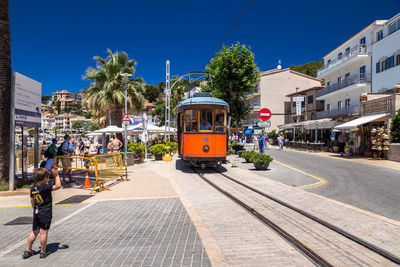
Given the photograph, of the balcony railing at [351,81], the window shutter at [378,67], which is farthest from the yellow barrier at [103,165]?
the balcony railing at [351,81]

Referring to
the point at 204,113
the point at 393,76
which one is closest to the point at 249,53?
the point at 204,113

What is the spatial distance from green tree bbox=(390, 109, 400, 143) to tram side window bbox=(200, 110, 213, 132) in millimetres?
11911

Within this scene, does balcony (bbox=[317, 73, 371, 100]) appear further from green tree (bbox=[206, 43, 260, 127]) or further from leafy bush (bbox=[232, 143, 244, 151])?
leafy bush (bbox=[232, 143, 244, 151])

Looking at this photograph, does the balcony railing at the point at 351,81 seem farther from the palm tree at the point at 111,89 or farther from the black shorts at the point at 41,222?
the black shorts at the point at 41,222

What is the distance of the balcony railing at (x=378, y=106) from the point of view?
18.3 m

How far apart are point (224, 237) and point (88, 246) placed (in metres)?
2.15

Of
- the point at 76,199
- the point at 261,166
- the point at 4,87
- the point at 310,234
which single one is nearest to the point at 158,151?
the point at 261,166

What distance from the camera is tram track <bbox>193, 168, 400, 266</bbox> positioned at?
12.8 feet

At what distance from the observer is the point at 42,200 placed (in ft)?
13.1

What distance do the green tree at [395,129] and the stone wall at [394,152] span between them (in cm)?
51

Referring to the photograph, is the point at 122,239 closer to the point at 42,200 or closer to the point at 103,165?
the point at 42,200

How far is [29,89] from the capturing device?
9477mm

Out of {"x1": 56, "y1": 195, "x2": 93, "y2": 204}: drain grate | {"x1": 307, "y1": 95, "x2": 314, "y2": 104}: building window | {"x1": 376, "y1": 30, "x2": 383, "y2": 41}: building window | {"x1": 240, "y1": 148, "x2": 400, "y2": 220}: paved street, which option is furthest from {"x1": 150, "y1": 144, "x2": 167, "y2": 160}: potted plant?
{"x1": 307, "y1": 95, "x2": 314, "y2": 104}: building window

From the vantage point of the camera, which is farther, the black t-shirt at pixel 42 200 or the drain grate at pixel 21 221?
the drain grate at pixel 21 221
